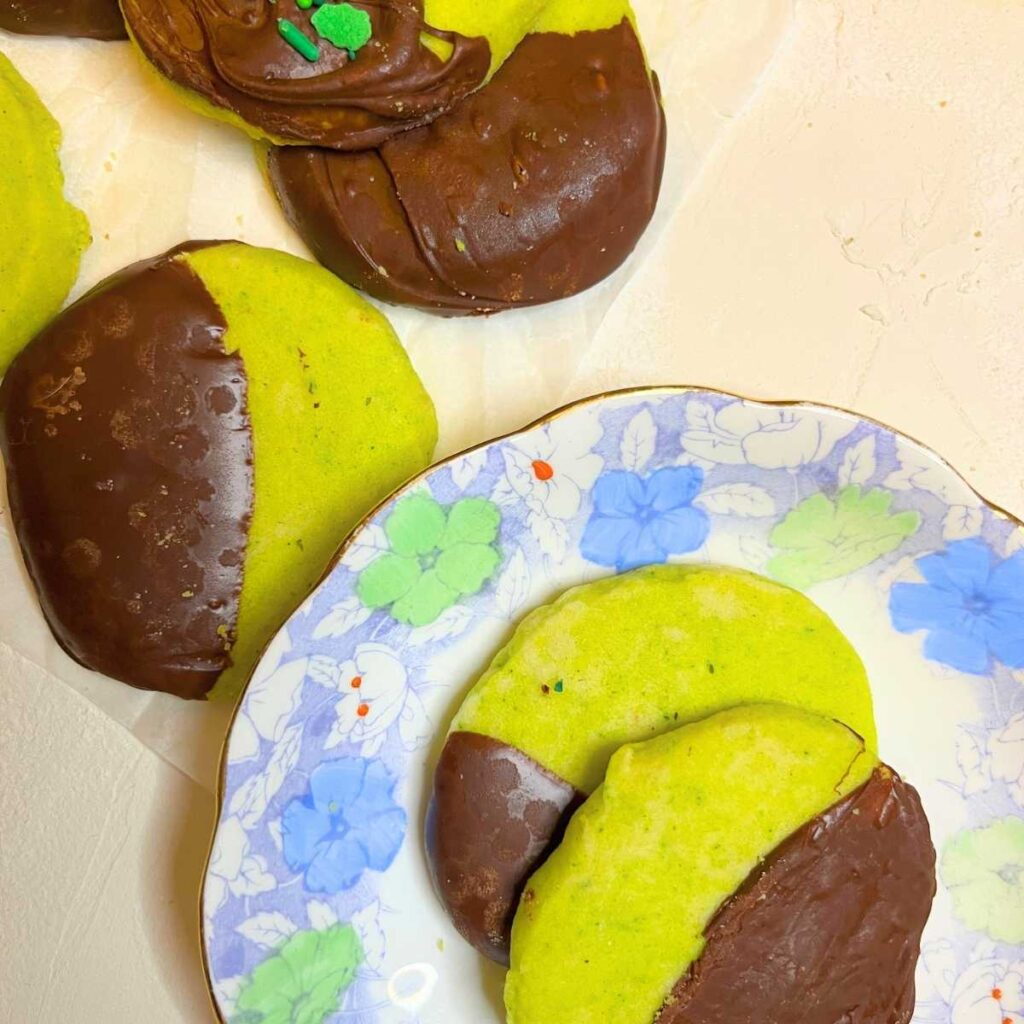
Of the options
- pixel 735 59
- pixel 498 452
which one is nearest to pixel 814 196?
pixel 735 59

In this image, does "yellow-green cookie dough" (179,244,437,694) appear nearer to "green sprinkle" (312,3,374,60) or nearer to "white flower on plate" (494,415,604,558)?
"white flower on plate" (494,415,604,558)

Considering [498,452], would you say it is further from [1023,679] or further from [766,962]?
[1023,679]

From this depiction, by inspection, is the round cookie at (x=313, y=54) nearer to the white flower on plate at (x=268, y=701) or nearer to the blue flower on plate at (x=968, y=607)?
the white flower on plate at (x=268, y=701)

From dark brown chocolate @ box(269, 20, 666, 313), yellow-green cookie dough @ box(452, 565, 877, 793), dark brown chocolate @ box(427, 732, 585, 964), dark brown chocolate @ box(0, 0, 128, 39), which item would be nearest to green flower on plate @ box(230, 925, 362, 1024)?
dark brown chocolate @ box(427, 732, 585, 964)

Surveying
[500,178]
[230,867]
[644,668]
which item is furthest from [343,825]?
[500,178]

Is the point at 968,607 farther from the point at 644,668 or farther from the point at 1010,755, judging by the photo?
the point at 644,668

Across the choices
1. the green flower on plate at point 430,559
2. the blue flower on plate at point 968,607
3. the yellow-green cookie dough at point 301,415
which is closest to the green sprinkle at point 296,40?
the yellow-green cookie dough at point 301,415
